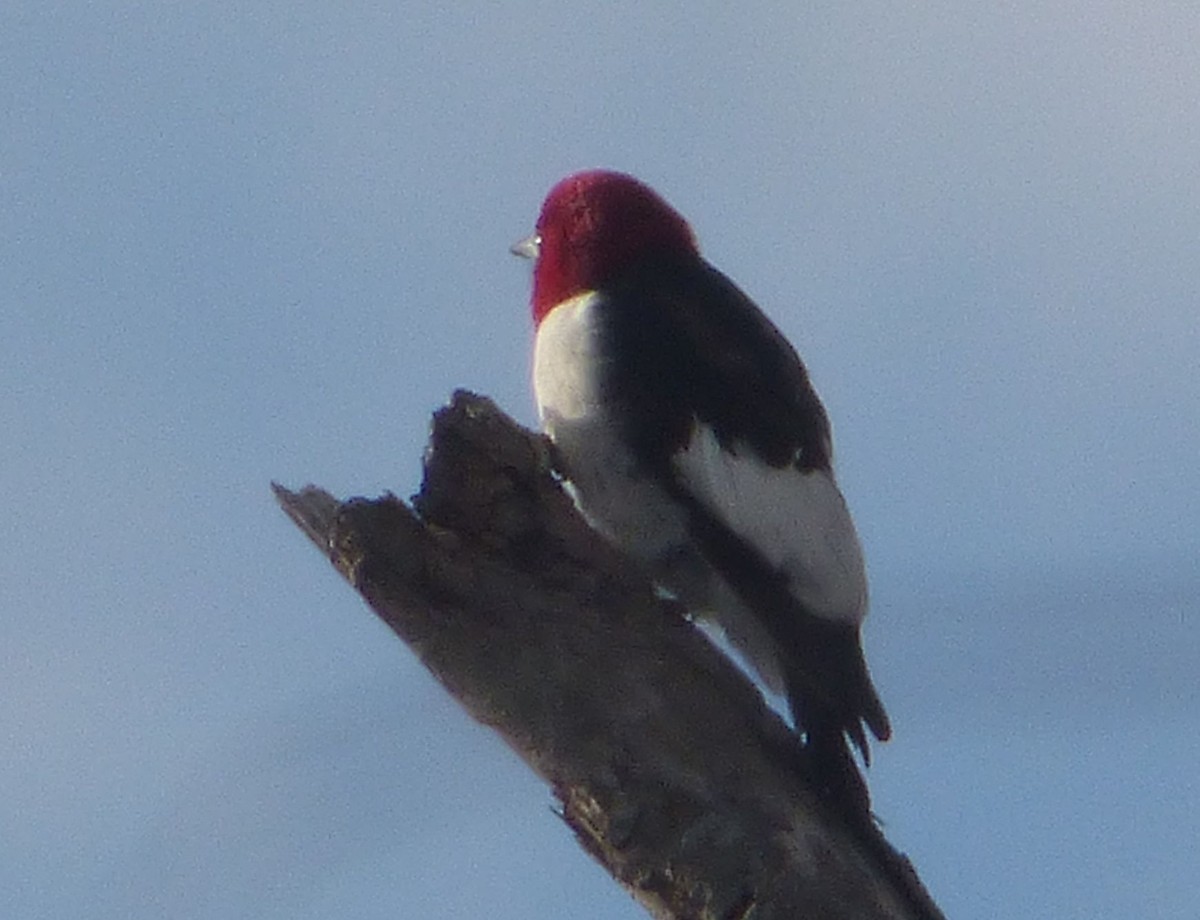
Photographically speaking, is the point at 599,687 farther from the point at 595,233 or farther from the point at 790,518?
the point at 595,233

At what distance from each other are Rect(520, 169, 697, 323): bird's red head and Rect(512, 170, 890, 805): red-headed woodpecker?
1.28ft

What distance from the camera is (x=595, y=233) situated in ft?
19.1

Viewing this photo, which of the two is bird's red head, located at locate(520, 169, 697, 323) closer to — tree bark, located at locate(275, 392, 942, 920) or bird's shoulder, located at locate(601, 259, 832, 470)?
bird's shoulder, located at locate(601, 259, 832, 470)

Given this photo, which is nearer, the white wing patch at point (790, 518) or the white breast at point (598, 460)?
the white wing patch at point (790, 518)

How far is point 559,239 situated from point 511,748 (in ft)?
8.59

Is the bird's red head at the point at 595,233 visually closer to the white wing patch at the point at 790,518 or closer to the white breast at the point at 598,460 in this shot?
the white breast at the point at 598,460

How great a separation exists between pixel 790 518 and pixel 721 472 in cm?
21

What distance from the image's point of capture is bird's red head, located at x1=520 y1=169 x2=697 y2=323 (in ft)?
18.8

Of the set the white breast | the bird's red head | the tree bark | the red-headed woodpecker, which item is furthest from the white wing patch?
the bird's red head

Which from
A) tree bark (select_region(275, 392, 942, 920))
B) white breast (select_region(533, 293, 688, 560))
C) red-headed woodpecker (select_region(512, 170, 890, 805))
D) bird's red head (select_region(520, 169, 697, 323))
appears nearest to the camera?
tree bark (select_region(275, 392, 942, 920))

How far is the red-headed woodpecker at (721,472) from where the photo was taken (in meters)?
4.41

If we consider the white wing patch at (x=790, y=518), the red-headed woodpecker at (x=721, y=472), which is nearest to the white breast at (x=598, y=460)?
the red-headed woodpecker at (x=721, y=472)

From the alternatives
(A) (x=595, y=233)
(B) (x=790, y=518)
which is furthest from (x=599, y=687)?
(A) (x=595, y=233)

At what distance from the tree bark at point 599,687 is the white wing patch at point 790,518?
1.74 ft
